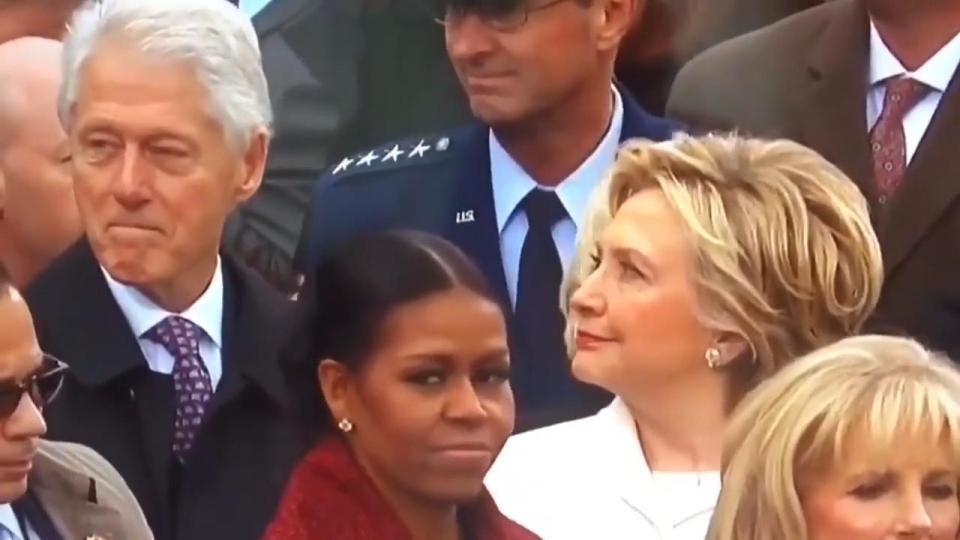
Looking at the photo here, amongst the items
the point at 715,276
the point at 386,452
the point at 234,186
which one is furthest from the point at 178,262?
the point at 715,276

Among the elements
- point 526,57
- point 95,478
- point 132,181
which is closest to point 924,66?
point 526,57

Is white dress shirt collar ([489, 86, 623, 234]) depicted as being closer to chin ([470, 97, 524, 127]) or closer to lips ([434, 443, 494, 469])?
chin ([470, 97, 524, 127])

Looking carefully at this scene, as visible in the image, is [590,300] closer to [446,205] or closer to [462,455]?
[462,455]

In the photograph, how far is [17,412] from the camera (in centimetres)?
324

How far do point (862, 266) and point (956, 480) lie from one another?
405 millimetres

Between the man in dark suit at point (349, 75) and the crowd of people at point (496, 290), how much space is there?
0.19 feet

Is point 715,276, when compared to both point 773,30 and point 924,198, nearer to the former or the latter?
point 924,198

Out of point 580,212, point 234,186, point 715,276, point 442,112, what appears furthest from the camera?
point 442,112

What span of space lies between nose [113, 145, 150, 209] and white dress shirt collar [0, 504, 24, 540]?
565 mm

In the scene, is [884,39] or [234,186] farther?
[884,39]

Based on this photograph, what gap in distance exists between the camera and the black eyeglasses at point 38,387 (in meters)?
3.23

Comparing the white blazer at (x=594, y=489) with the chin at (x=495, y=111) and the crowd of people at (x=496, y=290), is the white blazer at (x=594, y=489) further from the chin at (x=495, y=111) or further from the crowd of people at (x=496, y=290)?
the chin at (x=495, y=111)

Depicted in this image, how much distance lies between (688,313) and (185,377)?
75 centimetres

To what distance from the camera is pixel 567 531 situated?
366 centimetres
